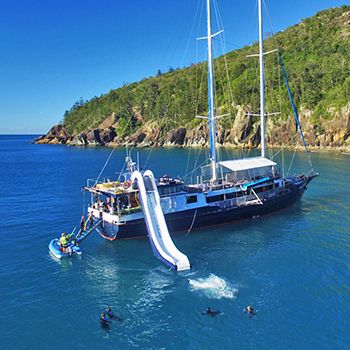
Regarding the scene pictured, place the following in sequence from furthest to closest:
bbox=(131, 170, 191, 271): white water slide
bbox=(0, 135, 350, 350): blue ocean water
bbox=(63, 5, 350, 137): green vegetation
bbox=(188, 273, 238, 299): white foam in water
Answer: bbox=(63, 5, 350, 137): green vegetation → bbox=(131, 170, 191, 271): white water slide → bbox=(188, 273, 238, 299): white foam in water → bbox=(0, 135, 350, 350): blue ocean water

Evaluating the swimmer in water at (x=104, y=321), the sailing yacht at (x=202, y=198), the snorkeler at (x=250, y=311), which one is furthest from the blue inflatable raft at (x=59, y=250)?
the snorkeler at (x=250, y=311)

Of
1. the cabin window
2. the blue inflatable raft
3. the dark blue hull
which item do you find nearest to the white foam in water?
the dark blue hull

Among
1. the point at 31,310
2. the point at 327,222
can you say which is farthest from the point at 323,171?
the point at 31,310

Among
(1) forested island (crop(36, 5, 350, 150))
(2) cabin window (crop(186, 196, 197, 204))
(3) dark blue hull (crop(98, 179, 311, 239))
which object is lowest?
(3) dark blue hull (crop(98, 179, 311, 239))

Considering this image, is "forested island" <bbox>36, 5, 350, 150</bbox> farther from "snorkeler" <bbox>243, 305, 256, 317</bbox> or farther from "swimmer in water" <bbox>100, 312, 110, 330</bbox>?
"swimmer in water" <bbox>100, 312, 110, 330</bbox>

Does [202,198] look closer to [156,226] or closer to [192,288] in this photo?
[156,226]

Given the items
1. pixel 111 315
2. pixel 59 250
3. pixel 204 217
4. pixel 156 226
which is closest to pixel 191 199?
pixel 204 217

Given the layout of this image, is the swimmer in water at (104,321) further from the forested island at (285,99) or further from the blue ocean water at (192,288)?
the forested island at (285,99)
